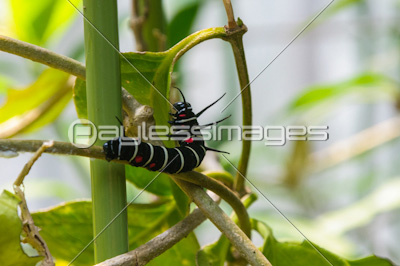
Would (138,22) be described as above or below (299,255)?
above

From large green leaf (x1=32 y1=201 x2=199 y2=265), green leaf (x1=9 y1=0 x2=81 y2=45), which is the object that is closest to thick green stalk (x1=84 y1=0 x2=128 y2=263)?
large green leaf (x1=32 y1=201 x2=199 y2=265)

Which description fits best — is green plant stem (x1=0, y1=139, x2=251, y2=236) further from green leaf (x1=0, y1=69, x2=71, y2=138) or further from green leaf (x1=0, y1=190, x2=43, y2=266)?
green leaf (x1=0, y1=69, x2=71, y2=138)

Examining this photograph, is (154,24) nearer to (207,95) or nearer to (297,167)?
(297,167)

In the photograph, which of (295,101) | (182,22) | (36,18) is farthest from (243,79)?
(295,101)

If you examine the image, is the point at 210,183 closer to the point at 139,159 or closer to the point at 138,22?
the point at 139,159

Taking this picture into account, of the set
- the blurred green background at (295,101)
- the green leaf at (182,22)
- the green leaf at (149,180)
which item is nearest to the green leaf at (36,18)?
the blurred green background at (295,101)

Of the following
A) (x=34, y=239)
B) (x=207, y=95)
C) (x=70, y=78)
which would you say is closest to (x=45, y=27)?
(x=70, y=78)

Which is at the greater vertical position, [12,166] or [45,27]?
[45,27]
